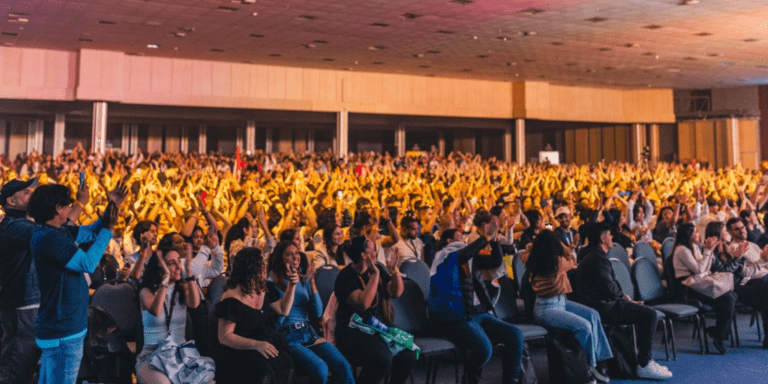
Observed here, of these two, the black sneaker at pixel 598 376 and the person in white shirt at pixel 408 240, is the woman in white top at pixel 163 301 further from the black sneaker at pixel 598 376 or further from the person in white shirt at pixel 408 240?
the black sneaker at pixel 598 376

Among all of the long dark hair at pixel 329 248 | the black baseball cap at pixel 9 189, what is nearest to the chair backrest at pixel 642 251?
the long dark hair at pixel 329 248

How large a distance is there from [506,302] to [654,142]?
28555 mm

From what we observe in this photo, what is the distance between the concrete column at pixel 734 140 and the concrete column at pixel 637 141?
3.74 meters

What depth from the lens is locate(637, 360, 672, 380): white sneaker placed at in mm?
5203

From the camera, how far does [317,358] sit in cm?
411

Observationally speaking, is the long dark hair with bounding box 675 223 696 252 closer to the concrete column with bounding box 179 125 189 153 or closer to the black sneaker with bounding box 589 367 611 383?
the black sneaker with bounding box 589 367 611 383

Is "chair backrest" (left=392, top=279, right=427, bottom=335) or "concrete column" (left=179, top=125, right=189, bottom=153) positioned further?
"concrete column" (left=179, top=125, right=189, bottom=153)

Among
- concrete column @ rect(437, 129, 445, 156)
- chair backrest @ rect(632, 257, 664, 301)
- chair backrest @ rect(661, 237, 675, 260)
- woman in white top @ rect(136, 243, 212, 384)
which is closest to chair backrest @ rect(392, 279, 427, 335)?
woman in white top @ rect(136, 243, 212, 384)

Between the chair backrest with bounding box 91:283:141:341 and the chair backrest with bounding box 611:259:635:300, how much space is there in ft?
13.2

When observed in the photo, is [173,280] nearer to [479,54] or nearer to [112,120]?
[479,54]

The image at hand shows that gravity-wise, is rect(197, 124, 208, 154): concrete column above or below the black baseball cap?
above

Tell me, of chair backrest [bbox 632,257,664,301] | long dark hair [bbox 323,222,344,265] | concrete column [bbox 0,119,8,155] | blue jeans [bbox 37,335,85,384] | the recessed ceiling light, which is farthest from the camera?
concrete column [bbox 0,119,8,155]

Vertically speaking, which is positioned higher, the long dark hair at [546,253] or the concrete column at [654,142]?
the concrete column at [654,142]

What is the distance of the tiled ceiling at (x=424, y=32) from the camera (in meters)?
14.0
